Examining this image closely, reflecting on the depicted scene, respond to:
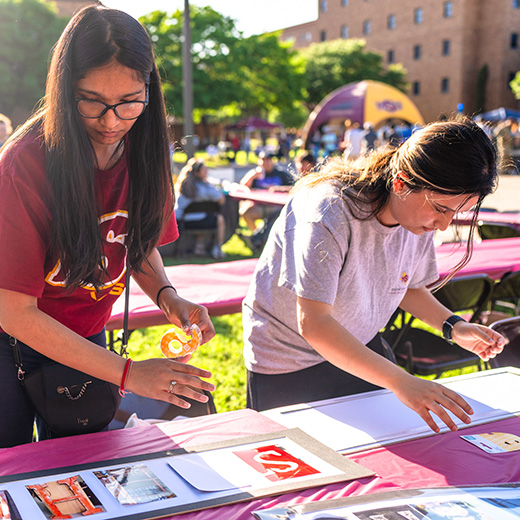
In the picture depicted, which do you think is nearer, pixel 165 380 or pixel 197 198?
pixel 165 380

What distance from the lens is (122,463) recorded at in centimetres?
126

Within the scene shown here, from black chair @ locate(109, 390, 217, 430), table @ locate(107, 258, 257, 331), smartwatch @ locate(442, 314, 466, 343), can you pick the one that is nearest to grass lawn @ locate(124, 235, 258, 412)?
table @ locate(107, 258, 257, 331)

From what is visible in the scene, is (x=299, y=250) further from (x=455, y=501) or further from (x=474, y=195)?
(x=455, y=501)

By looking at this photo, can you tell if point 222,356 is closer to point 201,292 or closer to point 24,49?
point 201,292

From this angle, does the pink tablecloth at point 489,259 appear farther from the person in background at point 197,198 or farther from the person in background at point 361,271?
the person in background at point 197,198

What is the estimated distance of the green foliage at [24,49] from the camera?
85.3 ft

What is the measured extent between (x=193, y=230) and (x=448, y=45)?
40.3m

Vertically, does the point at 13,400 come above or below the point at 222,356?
above

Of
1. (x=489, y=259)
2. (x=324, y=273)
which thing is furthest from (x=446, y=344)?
(x=324, y=273)

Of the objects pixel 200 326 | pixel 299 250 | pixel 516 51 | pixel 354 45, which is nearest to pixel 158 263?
pixel 200 326

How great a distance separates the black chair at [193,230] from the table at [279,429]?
5.30 m

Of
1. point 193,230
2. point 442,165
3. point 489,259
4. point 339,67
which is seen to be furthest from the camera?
point 339,67

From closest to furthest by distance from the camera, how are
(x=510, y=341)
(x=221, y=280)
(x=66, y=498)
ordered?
(x=66, y=498), (x=510, y=341), (x=221, y=280)

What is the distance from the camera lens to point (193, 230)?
6.92 m
